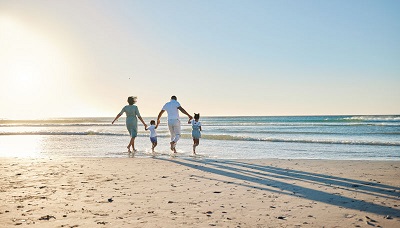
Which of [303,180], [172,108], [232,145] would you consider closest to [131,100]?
[172,108]

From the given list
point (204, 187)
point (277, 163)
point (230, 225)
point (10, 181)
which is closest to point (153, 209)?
point (230, 225)

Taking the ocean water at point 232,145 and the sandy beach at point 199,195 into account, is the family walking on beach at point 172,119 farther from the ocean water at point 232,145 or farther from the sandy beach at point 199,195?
the sandy beach at point 199,195

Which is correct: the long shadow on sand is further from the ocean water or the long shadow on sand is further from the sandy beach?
the ocean water

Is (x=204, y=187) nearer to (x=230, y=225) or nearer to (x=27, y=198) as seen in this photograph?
(x=230, y=225)

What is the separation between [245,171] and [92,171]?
12.0ft

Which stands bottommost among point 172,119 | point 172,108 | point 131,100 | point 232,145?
point 232,145

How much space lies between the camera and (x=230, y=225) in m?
3.90

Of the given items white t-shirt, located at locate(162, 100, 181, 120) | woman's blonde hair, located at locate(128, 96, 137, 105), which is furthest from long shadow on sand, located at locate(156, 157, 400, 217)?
woman's blonde hair, located at locate(128, 96, 137, 105)

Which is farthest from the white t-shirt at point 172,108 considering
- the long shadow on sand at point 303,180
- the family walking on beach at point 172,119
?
the long shadow on sand at point 303,180

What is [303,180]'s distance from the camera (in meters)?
6.76

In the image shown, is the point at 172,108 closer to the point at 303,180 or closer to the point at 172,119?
the point at 172,119

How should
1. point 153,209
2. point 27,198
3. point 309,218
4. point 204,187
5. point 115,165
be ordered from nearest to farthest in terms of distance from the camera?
1. point 309,218
2. point 153,209
3. point 27,198
4. point 204,187
5. point 115,165

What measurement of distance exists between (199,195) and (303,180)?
252 cm

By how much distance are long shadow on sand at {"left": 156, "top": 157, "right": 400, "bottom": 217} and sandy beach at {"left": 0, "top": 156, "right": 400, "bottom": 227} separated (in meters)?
0.02
